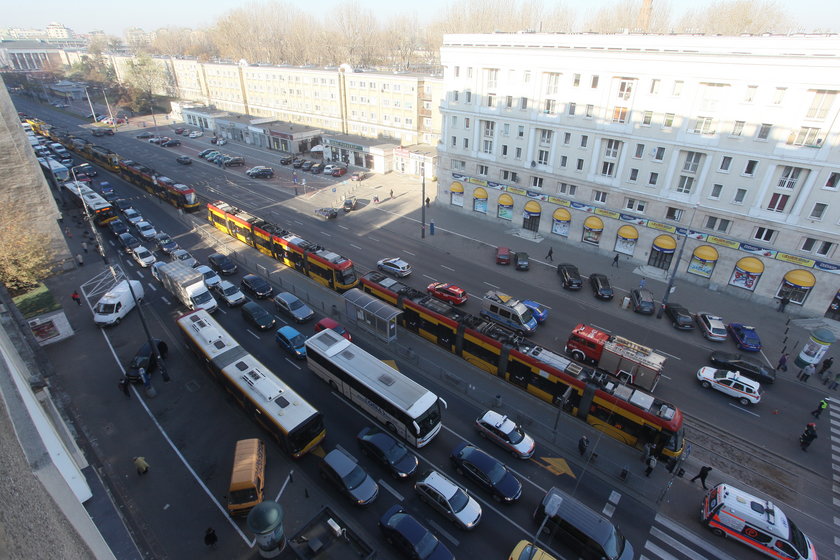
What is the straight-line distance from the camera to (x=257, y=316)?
33.4 meters

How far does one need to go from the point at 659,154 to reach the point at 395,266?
2814 centimetres

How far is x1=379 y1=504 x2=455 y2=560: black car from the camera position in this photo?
17766mm

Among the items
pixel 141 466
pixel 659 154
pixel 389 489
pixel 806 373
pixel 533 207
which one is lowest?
pixel 389 489

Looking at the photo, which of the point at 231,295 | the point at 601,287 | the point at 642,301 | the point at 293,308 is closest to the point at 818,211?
the point at 642,301

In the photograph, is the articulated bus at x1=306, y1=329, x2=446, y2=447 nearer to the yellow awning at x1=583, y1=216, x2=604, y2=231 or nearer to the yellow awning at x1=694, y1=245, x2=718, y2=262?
the yellow awning at x1=583, y1=216, x2=604, y2=231

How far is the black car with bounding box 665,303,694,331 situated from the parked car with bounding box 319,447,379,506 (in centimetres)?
2805

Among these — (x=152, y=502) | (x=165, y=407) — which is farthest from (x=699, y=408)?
(x=165, y=407)

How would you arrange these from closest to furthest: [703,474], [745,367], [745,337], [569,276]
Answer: [703,474], [745,367], [745,337], [569,276]

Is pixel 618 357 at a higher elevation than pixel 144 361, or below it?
higher

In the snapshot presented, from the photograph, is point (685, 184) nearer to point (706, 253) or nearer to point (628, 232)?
point (628, 232)

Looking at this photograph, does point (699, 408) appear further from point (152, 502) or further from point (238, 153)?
point (238, 153)

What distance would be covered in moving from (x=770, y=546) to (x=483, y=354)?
55.5 ft

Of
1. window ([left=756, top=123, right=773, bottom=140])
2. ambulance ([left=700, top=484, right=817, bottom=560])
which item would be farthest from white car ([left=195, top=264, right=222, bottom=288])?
window ([left=756, top=123, right=773, bottom=140])

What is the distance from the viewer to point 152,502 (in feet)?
68.1
